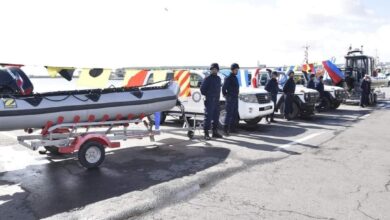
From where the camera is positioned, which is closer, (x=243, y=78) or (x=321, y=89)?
(x=243, y=78)

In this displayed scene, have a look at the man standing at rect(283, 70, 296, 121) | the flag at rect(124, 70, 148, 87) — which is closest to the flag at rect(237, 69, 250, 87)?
the man standing at rect(283, 70, 296, 121)

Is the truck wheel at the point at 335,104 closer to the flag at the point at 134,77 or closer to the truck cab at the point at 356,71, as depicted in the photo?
the truck cab at the point at 356,71

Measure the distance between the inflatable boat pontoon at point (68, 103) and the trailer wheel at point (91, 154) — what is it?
579 mm

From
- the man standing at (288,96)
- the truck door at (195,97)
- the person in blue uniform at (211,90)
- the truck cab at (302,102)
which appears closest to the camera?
the person in blue uniform at (211,90)

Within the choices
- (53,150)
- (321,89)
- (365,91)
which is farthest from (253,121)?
(365,91)

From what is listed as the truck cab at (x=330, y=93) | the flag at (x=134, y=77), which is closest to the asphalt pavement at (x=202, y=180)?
the flag at (x=134, y=77)

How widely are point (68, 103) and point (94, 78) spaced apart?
1354 millimetres

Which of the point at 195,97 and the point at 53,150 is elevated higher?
the point at 195,97

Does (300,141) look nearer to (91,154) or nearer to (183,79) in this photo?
(183,79)

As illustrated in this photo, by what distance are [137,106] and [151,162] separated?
1.28 metres

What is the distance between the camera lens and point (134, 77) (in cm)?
1072

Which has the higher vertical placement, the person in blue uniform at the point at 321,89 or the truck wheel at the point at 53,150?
the person in blue uniform at the point at 321,89

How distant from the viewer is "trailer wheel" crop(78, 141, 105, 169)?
6.86 metres

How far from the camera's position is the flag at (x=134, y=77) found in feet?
34.1
